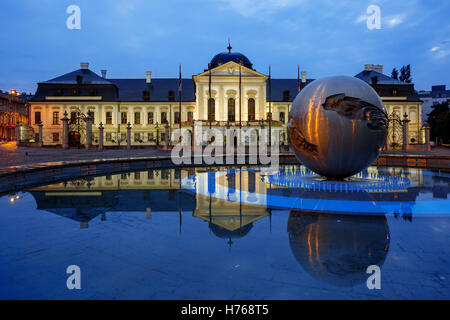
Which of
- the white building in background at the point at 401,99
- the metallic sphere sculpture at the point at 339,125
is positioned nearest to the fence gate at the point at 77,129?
the metallic sphere sculpture at the point at 339,125

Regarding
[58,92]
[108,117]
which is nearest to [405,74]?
[108,117]

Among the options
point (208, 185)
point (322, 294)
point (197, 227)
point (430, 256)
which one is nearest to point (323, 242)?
point (430, 256)

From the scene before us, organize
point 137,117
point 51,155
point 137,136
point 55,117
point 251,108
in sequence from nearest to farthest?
point 51,155
point 251,108
point 55,117
point 137,136
point 137,117

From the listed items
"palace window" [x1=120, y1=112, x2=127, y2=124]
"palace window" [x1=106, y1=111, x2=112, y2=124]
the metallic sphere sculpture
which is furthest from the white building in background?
the metallic sphere sculpture

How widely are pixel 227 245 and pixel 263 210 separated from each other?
2206 mm

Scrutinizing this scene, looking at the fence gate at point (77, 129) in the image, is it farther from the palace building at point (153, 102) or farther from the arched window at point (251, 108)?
the arched window at point (251, 108)

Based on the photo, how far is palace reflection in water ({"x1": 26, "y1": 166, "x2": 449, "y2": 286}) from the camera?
3756mm

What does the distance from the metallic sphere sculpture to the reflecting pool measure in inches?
54.0

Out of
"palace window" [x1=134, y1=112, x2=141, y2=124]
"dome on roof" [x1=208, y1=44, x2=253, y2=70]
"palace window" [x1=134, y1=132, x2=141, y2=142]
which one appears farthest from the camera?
"palace window" [x1=134, y1=112, x2=141, y2=124]

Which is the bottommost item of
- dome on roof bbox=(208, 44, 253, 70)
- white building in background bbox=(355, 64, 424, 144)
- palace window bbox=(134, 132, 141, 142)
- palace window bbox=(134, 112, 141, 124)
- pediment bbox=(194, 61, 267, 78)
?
palace window bbox=(134, 132, 141, 142)

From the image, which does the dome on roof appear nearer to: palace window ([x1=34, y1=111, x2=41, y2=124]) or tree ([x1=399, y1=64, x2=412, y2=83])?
palace window ([x1=34, y1=111, x2=41, y2=124])

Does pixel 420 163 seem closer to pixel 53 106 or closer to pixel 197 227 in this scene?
pixel 197 227

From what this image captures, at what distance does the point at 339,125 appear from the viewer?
27.7 ft

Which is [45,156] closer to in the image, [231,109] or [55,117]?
[231,109]
